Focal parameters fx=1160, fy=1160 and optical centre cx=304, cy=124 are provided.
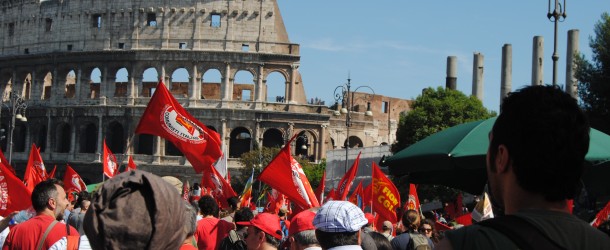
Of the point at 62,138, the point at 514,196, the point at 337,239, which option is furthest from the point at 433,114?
the point at 514,196

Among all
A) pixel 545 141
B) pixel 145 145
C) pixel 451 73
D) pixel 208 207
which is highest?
pixel 451 73

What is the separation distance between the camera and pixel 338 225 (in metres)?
5.56

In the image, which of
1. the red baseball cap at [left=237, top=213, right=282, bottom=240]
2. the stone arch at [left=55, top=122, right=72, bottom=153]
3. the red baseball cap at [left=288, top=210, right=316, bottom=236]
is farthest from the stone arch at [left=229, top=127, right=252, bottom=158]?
A: the red baseball cap at [left=288, top=210, right=316, bottom=236]

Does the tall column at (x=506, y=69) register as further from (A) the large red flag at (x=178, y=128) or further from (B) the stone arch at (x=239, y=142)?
(A) the large red flag at (x=178, y=128)

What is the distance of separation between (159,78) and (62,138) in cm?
851

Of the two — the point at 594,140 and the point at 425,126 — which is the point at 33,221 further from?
the point at 425,126

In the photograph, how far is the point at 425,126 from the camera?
5712 cm

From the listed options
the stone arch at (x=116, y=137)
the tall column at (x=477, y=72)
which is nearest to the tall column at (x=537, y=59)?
the tall column at (x=477, y=72)

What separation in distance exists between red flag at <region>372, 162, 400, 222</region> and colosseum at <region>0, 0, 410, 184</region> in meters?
57.2

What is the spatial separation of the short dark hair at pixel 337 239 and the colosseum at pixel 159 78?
66.9 m

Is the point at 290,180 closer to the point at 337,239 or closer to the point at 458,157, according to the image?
the point at 458,157

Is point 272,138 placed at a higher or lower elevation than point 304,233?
higher

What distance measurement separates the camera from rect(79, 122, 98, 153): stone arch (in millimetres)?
77188

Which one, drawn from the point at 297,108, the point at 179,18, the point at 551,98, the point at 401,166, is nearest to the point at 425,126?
the point at 297,108
